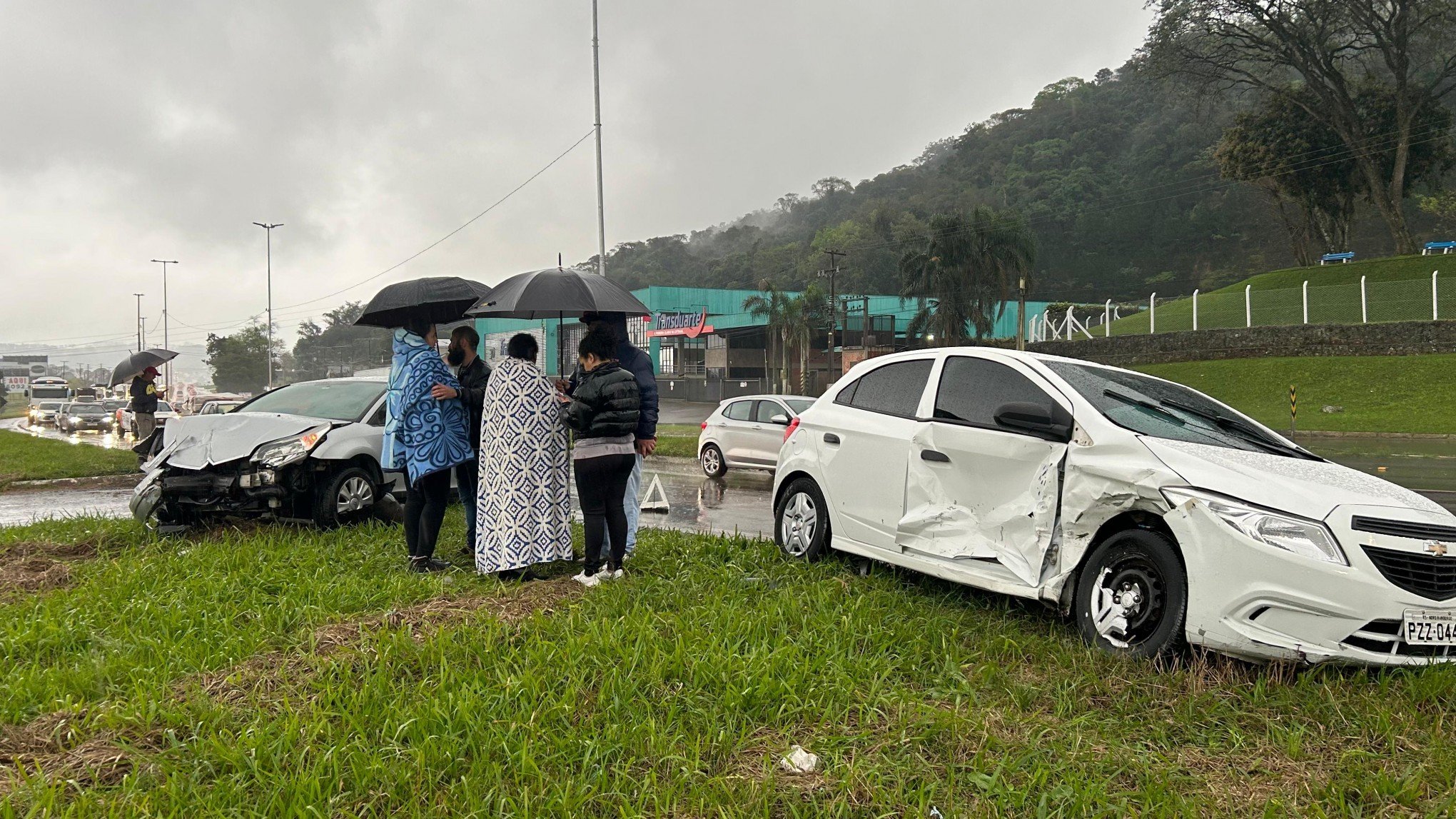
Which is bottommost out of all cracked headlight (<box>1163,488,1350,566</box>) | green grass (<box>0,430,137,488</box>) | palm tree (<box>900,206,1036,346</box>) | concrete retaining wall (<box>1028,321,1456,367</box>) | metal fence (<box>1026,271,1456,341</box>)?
green grass (<box>0,430,137,488</box>)

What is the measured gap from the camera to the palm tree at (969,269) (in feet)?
185

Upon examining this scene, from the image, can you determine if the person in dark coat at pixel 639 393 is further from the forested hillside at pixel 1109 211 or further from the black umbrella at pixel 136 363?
the forested hillside at pixel 1109 211

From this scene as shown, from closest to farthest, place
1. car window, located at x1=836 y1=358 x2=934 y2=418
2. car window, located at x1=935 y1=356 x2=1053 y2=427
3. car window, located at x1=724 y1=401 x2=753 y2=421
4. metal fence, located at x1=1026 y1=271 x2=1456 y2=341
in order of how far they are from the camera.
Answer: car window, located at x1=935 y1=356 x2=1053 y2=427 → car window, located at x1=836 y1=358 x2=934 y2=418 → car window, located at x1=724 y1=401 x2=753 y2=421 → metal fence, located at x1=1026 y1=271 x2=1456 y2=341

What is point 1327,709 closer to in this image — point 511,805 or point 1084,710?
point 1084,710

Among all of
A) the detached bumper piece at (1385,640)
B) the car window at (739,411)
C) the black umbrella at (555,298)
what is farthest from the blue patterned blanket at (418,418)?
the car window at (739,411)

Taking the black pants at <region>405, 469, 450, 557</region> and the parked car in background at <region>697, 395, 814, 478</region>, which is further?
the parked car in background at <region>697, 395, 814, 478</region>

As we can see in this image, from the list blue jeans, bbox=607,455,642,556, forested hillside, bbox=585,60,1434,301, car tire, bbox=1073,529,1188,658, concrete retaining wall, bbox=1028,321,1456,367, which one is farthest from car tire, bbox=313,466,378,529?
forested hillside, bbox=585,60,1434,301

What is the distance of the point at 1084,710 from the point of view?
3.68 m

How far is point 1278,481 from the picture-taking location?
393 cm

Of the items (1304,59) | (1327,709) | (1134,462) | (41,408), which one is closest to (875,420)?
(1134,462)

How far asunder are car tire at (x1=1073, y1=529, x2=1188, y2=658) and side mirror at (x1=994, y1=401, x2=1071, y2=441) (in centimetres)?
60

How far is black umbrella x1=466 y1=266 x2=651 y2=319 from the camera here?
572 cm

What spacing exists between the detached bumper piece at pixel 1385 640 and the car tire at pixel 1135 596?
623 mm

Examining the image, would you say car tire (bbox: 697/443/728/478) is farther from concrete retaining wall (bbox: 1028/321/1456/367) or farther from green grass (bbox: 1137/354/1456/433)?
green grass (bbox: 1137/354/1456/433)
